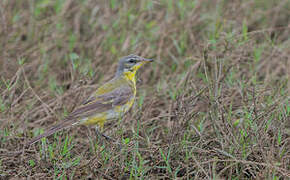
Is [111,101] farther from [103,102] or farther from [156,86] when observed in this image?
[156,86]

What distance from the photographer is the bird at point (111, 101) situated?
19.5 ft

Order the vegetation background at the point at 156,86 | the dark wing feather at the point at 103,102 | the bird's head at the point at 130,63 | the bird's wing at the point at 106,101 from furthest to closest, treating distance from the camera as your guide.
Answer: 1. the bird's head at the point at 130,63
2. the bird's wing at the point at 106,101
3. the dark wing feather at the point at 103,102
4. the vegetation background at the point at 156,86

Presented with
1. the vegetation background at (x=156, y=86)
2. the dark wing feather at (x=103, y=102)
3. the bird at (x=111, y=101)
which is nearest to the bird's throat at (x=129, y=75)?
the bird at (x=111, y=101)

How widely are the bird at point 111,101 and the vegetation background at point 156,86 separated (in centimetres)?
19

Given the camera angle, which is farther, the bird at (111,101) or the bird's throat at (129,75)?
the bird's throat at (129,75)

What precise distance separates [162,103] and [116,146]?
200 centimetres

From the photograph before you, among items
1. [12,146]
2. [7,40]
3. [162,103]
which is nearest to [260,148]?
[162,103]

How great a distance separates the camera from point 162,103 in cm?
698

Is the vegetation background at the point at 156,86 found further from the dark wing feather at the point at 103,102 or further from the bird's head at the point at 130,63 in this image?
the bird's head at the point at 130,63

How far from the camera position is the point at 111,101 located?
20.7 feet

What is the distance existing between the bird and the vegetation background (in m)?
0.19

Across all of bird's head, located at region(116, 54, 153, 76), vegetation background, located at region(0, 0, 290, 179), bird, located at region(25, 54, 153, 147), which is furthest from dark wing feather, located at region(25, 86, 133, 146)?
bird's head, located at region(116, 54, 153, 76)

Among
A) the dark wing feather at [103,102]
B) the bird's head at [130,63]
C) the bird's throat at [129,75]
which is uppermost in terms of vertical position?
the bird's head at [130,63]

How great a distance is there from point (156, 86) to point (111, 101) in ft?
3.97
